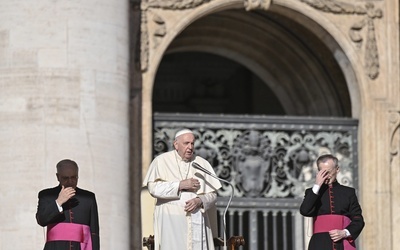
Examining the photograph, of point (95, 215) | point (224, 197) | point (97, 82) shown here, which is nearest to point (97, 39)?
point (97, 82)

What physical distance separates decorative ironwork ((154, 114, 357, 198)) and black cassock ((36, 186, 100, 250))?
17.9 feet

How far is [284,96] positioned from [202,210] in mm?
6973

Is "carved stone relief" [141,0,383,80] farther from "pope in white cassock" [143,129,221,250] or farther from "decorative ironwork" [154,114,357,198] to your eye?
"pope in white cassock" [143,129,221,250]

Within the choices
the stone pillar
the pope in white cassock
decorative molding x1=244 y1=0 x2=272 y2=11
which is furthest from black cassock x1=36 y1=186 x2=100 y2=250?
decorative molding x1=244 y1=0 x2=272 y2=11

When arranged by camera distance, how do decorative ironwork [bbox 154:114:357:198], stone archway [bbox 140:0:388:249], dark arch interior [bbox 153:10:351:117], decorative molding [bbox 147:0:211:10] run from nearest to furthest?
stone archway [bbox 140:0:388:249] < decorative molding [bbox 147:0:211:10] < decorative ironwork [bbox 154:114:357:198] < dark arch interior [bbox 153:10:351:117]

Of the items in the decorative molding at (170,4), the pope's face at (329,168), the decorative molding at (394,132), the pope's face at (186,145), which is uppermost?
the decorative molding at (170,4)

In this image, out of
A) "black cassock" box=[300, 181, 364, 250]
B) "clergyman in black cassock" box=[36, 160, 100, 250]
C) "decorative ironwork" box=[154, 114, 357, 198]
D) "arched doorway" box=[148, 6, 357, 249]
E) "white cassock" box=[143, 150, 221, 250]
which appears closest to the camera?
"clergyman in black cassock" box=[36, 160, 100, 250]

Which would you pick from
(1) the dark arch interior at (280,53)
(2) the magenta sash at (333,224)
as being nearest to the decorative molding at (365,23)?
(1) the dark arch interior at (280,53)

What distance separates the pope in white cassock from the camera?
16.2 meters

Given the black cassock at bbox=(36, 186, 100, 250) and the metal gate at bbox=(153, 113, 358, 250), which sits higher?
the metal gate at bbox=(153, 113, 358, 250)

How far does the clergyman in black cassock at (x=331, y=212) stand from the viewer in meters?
15.5

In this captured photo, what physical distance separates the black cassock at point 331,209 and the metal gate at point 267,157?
4.64m

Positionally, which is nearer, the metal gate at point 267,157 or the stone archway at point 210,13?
the stone archway at point 210,13

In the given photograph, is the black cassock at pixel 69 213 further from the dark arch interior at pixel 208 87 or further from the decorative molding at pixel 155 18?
the dark arch interior at pixel 208 87
